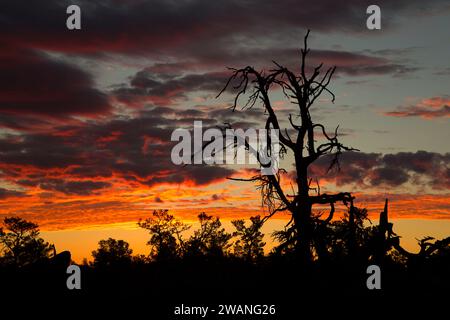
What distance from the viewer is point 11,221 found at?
213ft

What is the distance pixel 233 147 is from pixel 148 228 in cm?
5506

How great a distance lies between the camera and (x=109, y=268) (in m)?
16.5

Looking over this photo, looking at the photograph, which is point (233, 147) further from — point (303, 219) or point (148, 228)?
point (148, 228)

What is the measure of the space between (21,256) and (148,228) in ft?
48.7
